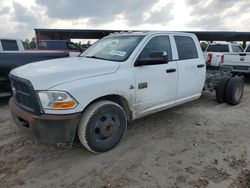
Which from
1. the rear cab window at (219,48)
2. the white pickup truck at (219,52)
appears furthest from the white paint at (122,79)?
the rear cab window at (219,48)

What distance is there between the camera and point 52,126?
311 cm

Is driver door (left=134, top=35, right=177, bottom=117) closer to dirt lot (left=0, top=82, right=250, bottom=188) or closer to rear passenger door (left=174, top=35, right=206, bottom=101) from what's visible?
rear passenger door (left=174, top=35, right=206, bottom=101)

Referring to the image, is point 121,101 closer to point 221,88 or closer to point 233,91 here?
point 221,88

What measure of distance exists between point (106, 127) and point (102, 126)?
0.08 metres

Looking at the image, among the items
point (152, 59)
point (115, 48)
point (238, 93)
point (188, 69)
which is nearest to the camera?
point (152, 59)

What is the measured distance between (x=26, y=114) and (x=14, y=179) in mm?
841

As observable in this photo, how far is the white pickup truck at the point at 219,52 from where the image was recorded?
393 inches

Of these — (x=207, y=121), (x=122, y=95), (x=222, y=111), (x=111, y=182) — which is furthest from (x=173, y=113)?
(x=111, y=182)

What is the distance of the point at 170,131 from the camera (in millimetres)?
4625

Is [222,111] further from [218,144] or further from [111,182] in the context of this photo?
[111,182]

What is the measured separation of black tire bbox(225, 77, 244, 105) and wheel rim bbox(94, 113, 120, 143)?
394cm

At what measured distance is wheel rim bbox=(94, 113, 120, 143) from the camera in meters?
3.58

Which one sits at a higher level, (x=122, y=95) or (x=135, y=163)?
(x=122, y=95)

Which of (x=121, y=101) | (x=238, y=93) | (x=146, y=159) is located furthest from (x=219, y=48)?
(x=146, y=159)
